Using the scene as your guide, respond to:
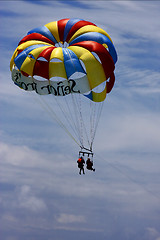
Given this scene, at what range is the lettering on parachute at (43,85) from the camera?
43.8 metres

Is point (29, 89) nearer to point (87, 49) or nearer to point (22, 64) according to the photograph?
point (22, 64)

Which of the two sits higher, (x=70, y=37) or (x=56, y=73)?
(x=70, y=37)

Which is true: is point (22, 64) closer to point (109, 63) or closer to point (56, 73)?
point (56, 73)

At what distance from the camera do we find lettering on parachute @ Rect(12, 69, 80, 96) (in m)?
43.8

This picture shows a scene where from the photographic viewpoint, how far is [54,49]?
43.4 meters

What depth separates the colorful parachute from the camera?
4316 centimetres

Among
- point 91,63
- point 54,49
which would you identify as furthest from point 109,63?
point 54,49

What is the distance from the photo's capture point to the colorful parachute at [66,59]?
4316 centimetres

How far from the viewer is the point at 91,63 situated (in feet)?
142

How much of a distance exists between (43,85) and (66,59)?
2.73 meters

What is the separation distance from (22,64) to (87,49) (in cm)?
467

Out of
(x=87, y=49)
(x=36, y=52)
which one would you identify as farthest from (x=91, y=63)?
(x=36, y=52)

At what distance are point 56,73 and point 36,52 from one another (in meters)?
2.00

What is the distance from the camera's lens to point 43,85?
44.4 metres
